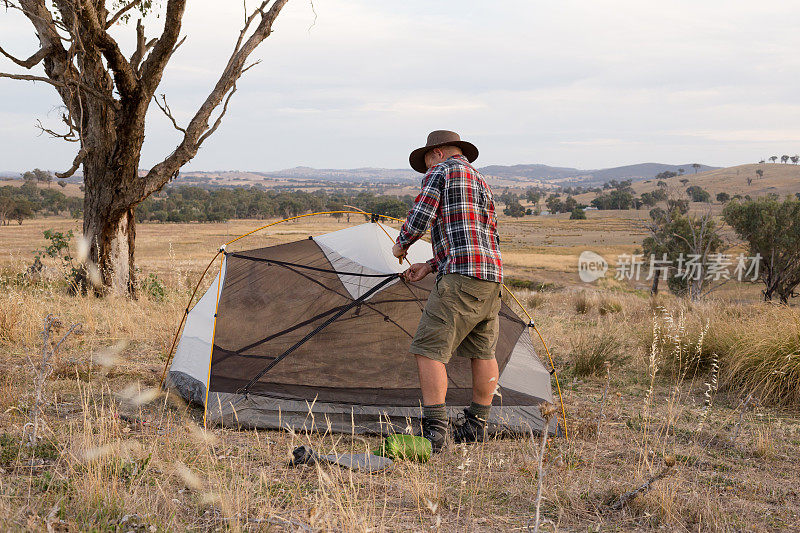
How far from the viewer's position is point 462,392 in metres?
5.26

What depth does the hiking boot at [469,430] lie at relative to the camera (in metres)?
4.36

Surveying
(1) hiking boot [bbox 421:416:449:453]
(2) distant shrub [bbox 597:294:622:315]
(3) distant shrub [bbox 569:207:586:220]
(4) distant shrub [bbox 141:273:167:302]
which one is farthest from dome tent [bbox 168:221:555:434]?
(3) distant shrub [bbox 569:207:586:220]

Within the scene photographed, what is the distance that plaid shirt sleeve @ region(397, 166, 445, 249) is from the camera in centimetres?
409

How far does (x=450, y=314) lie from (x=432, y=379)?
0.46 metres

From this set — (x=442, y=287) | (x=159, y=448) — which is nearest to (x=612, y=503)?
(x=442, y=287)

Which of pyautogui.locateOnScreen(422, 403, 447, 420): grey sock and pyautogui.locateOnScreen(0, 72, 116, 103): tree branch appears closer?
pyautogui.locateOnScreen(422, 403, 447, 420): grey sock

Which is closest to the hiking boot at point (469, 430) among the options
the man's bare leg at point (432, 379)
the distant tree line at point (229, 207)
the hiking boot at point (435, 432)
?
the hiking boot at point (435, 432)

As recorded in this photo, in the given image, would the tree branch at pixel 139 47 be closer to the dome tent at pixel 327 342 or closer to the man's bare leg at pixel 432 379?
the dome tent at pixel 327 342

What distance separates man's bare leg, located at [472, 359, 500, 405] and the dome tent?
1.83 ft

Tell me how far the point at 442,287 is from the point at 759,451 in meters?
2.59

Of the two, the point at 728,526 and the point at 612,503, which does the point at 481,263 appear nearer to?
the point at 612,503

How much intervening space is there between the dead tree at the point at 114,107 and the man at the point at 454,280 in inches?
213

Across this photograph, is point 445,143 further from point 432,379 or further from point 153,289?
point 153,289

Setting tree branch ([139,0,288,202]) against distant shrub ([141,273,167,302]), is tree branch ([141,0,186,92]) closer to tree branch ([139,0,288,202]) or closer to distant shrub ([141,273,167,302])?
tree branch ([139,0,288,202])
